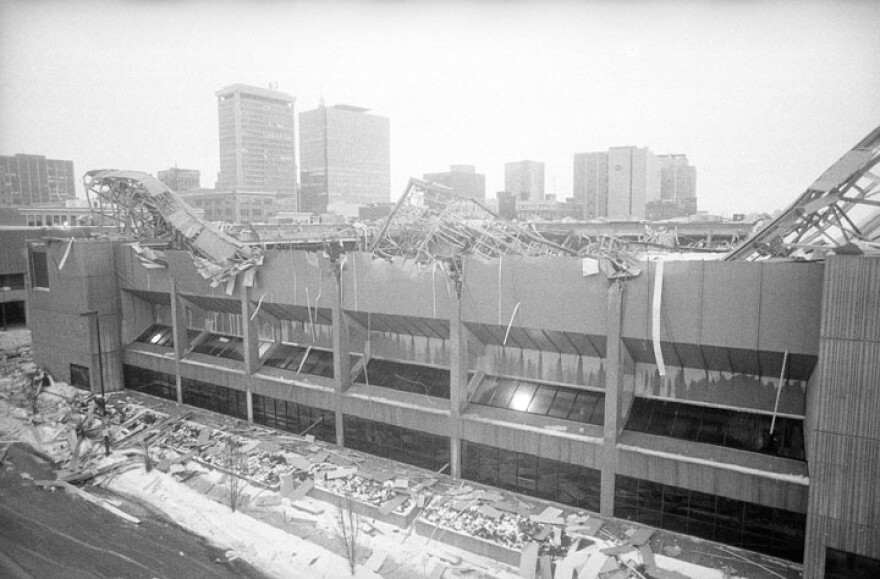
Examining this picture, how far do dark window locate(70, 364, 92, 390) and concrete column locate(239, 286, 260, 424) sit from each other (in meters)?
11.4

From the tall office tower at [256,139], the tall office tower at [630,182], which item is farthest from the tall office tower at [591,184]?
the tall office tower at [256,139]

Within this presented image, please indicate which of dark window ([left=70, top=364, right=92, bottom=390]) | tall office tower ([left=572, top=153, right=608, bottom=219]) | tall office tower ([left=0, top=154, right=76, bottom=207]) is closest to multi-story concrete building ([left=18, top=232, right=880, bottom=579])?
tall office tower ([left=0, top=154, right=76, bottom=207])

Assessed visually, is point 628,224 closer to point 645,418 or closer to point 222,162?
point 645,418

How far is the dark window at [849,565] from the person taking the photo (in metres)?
12.5

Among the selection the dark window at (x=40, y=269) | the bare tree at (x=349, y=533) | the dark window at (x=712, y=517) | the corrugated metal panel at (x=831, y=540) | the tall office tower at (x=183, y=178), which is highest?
the tall office tower at (x=183, y=178)

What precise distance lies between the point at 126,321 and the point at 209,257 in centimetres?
895

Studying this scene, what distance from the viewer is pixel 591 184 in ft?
330

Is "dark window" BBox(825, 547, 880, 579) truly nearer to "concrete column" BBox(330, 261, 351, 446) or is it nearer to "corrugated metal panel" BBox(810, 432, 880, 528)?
"corrugated metal panel" BBox(810, 432, 880, 528)

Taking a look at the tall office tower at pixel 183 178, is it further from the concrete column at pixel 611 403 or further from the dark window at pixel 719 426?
the dark window at pixel 719 426

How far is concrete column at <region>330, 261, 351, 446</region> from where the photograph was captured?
73.6ft

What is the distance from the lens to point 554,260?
1764cm

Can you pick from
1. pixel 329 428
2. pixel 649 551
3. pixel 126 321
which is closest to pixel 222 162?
pixel 126 321

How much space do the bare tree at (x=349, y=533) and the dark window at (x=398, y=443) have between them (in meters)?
3.56

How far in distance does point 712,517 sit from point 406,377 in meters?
11.9
